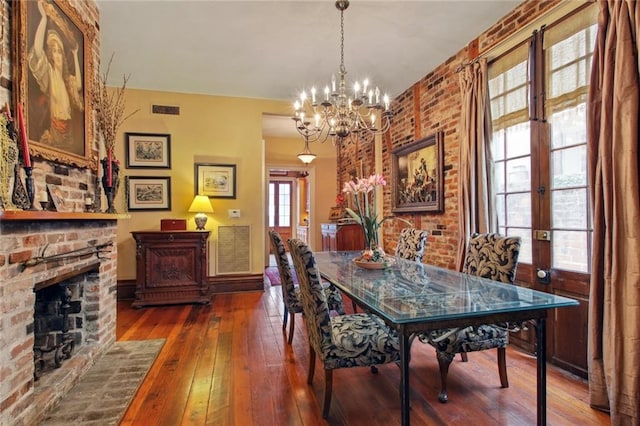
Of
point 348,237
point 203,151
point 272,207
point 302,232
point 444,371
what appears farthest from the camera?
point 272,207

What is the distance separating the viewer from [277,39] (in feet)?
10.3

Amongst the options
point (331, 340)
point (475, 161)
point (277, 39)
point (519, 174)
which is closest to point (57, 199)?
point (331, 340)

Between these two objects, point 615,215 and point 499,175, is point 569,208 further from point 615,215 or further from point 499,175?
point 499,175

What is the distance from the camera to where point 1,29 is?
161 centimetres

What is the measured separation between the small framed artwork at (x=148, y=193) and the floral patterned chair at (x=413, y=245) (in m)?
3.17

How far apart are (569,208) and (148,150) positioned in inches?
184

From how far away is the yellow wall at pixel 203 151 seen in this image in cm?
429

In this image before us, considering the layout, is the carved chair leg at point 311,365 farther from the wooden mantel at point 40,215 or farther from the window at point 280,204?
the window at point 280,204

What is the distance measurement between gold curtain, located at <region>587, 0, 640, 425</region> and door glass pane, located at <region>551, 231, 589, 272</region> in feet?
1.02

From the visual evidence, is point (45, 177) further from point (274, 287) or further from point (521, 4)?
point (521, 4)

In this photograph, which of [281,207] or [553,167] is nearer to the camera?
[553,167]

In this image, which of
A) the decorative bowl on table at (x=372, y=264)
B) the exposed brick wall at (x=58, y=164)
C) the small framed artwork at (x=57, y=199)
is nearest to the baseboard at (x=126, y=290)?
the exposed brick wall at (x=58, y=164)

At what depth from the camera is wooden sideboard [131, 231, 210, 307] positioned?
3.85 m

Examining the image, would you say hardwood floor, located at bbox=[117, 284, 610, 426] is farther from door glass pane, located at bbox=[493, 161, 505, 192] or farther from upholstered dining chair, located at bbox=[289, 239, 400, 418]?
door glass pane, located at bbox=[493, 161, 505, 192]
